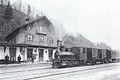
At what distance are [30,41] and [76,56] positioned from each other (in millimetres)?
5328

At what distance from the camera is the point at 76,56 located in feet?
35.8

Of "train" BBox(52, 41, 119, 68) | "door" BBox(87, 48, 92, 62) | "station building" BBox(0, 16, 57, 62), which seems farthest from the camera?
"door" BBox(87, 48, 92, 62)

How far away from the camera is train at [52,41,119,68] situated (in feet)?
32.2

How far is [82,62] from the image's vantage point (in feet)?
36.5

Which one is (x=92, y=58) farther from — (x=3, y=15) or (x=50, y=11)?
(x=3, y=15)

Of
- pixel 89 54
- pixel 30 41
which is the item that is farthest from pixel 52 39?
pixel 89 54

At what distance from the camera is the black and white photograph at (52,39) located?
6953 millimetres

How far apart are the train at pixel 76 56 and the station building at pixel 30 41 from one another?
7.92 ft

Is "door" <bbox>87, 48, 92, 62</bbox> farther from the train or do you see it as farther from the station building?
the station building

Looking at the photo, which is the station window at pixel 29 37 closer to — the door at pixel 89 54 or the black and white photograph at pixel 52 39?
the black and white photograph at pixel 52 39

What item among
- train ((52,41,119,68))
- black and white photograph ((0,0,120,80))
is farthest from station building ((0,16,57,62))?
train ((52,41,119,68))

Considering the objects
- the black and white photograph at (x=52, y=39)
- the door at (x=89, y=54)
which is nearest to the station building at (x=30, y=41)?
the black and white photograph at (x=52, y=39)

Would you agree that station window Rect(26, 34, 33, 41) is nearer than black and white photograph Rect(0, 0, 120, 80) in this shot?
No

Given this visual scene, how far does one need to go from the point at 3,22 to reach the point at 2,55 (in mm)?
2475
